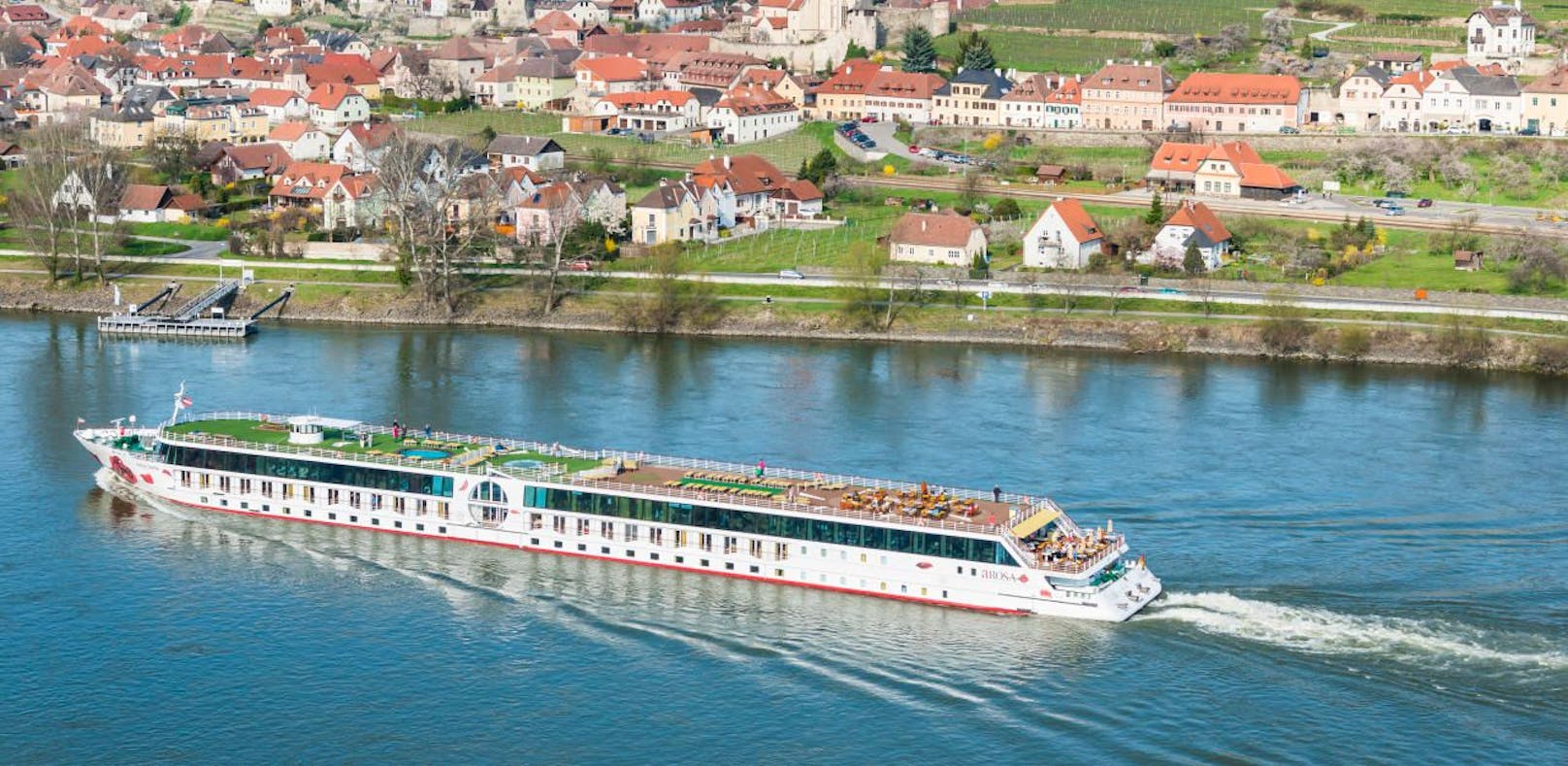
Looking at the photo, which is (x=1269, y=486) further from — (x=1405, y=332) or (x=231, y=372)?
(x=231, y=372)

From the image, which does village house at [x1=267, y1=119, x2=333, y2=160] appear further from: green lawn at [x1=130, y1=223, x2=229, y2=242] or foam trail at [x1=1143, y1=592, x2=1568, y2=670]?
foam trail at [x1=1143, y1=592, x2=1568, y2=670]

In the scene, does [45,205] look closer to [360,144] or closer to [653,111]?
[360,144]

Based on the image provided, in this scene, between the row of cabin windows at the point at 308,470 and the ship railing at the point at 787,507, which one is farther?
the row of cabin windows at the point at 308,470

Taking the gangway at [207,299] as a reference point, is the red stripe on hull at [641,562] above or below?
below

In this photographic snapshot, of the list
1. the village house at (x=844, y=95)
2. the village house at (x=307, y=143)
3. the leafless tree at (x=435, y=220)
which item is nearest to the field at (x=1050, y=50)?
the village house at (x=844, y=95)

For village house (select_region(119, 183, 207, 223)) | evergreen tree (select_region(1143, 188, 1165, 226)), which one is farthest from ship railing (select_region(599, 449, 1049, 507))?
village house (select_region(119, 183, 207, 223))

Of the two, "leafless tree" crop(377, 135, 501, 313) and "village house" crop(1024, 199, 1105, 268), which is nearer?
"leafless tree" crop(377, 135, 501, 313)

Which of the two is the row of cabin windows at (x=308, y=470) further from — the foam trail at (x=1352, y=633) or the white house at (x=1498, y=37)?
the white house at (x=1498, y=37)
